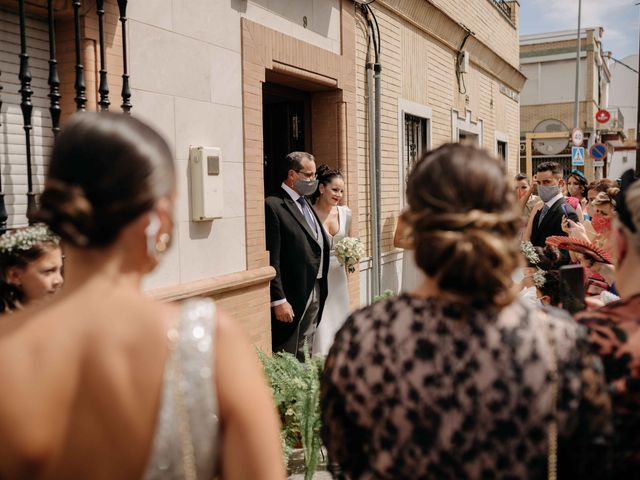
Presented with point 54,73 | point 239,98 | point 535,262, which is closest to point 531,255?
point 535,262

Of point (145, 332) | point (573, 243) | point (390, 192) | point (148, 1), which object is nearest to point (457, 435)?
point (145, 332)

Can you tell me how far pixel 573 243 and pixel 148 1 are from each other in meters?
3.33

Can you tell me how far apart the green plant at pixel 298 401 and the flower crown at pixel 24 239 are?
164 centimetres

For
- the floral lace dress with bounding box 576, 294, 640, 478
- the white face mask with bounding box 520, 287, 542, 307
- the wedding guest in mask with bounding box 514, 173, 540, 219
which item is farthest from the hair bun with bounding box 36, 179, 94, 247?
the wedding guest in mask with bounding box 514, 173, 540, 219

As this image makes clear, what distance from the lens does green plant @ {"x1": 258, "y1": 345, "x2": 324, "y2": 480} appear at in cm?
385

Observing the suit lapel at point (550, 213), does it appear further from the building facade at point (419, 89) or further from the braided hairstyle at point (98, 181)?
the braided hairstyle at point (98, 181)

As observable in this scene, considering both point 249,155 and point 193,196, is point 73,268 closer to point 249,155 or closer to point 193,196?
point 193,196

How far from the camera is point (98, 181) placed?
136cm

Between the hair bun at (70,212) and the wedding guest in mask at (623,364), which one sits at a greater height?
the hair bun at (70,212)

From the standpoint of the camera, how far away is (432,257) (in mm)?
1620

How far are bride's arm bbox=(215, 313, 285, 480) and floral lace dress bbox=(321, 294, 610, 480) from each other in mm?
350

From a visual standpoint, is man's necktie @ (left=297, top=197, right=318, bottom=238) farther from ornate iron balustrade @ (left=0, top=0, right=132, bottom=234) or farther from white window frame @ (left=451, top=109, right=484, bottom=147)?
white window frame @ (left=451, top=109, right=484, bottom=147)

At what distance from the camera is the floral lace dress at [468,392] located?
5.27 ft

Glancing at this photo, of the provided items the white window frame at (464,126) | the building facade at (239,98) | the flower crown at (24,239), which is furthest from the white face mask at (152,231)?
the white window frame at (464,126)
